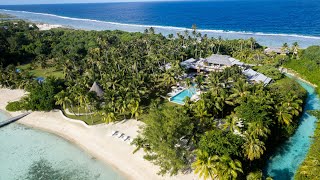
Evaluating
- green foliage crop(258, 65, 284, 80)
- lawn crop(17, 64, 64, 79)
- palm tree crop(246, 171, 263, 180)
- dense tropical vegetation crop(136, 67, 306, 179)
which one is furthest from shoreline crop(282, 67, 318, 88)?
lawn crop(17, 64, 64, 79)

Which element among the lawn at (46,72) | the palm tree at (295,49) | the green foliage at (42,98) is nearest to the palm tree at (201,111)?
the green foliage at (42,98)

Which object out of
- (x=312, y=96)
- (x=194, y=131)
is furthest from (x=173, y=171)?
(x=312, y=96)

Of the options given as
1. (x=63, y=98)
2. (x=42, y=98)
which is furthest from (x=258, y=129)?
(x=42, y=98)

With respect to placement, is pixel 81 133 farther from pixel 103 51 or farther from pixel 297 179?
pixel 103 51

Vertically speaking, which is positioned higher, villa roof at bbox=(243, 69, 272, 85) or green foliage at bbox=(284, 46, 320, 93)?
green foliage at bbox=(284, 46, 320, 93)

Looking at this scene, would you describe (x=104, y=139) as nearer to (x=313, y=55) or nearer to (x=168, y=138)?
(x=168, y=138)

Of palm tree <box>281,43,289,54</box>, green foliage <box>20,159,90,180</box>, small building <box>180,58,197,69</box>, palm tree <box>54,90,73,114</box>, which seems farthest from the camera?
palm tree <box>281,43,289,54</box>

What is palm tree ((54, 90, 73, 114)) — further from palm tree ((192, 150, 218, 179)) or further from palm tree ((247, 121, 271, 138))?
→ palm tree ((247, 121, 271, 138))
